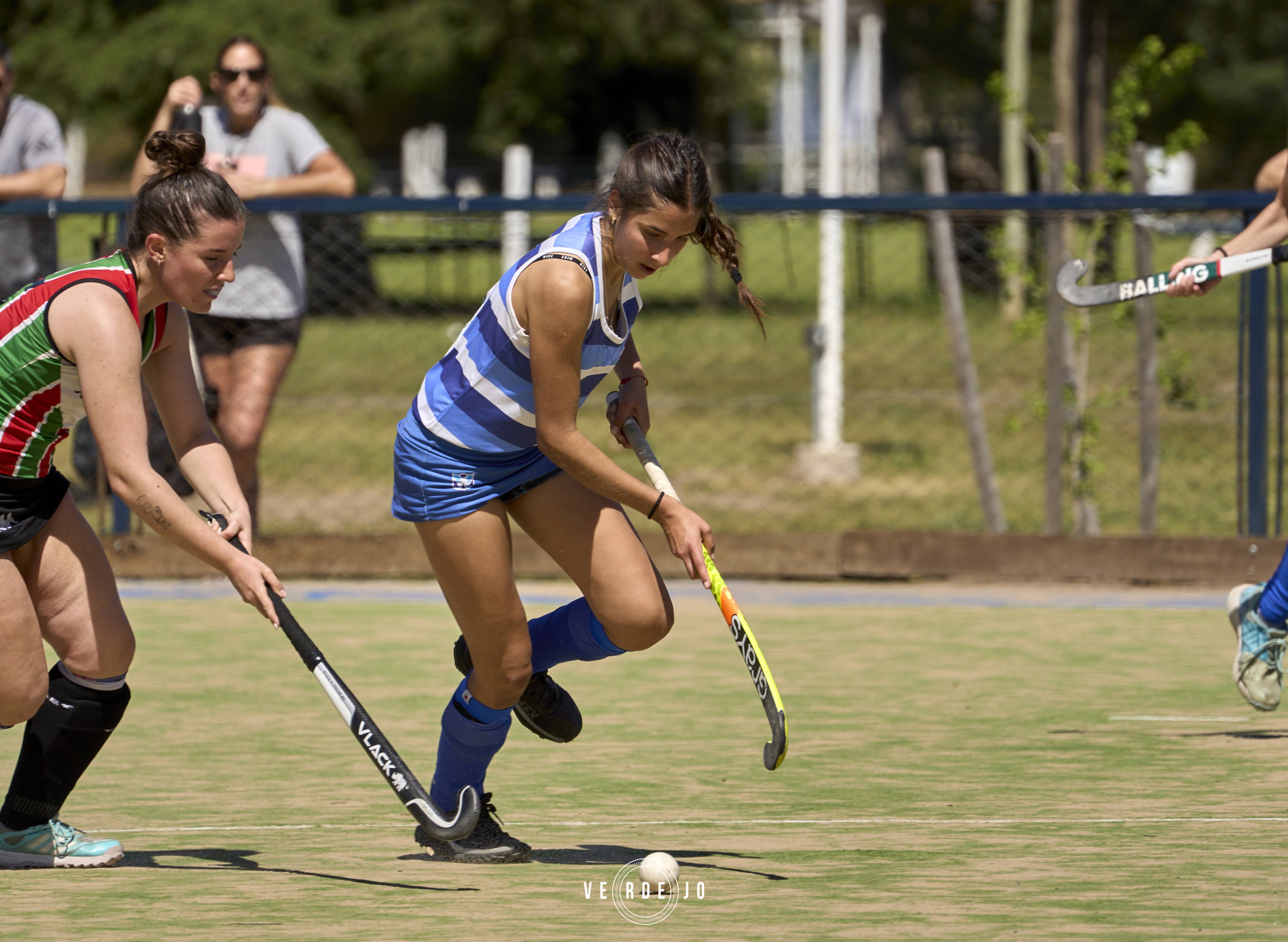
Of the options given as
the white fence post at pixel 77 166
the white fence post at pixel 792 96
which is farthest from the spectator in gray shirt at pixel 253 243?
the white fence post at pixel 77 166

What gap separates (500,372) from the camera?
4410 mm

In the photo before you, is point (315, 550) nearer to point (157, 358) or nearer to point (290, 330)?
point (290, 330)

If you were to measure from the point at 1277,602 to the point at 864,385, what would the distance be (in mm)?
8818

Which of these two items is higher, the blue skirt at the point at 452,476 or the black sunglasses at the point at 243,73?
the black sunglasses at the point at 243,73

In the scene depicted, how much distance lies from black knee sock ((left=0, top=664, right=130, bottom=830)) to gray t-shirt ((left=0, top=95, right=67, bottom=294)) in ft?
15.1

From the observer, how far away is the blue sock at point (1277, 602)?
5441mm

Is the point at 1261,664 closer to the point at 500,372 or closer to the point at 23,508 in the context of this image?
the point at 500,372

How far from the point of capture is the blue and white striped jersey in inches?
172

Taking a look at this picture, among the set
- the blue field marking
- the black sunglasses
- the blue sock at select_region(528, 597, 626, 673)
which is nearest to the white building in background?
the blue field marking

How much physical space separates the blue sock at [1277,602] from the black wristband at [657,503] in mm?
2092

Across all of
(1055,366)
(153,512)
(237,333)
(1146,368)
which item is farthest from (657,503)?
(1146,368)

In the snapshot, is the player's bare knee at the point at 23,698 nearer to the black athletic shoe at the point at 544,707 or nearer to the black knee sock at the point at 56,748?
the black knee sock at the point at 56,748

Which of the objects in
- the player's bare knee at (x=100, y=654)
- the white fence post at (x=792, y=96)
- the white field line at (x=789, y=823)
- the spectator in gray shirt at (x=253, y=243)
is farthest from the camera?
the white fence post at (x=792, y=96)

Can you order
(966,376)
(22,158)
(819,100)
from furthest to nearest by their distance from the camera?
(819,100), (966,376), (22,158)
